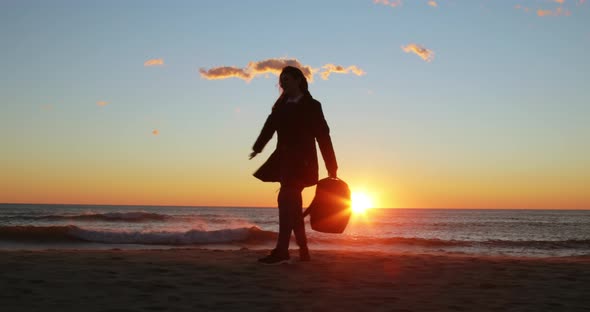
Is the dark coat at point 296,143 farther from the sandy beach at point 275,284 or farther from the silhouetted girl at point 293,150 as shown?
the sandy beach at point 275,284

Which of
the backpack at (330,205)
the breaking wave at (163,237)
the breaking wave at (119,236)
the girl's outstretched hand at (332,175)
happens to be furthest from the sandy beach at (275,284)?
the breaking wave at (119,236)

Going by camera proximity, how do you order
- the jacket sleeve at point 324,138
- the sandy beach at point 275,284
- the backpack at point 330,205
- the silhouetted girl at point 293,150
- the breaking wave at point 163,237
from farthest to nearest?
the breaking wave at point 163,237
the backpack at point 330,205
the jacket sleeve at point 324,138
the silhouetted girl at point 293,150
the sandy beach at point 275,284

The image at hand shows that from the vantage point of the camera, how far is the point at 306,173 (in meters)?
5.79

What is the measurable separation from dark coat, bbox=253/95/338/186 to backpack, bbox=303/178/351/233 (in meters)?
0.17

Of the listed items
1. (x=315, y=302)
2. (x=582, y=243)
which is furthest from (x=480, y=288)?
(x=582, y=243)

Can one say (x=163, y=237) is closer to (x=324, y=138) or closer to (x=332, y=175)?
(x=332, y=175)

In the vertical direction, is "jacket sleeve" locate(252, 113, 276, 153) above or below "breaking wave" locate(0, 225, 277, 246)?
above

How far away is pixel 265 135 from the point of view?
5910mm

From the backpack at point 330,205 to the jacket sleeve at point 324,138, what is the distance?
0.64 feet

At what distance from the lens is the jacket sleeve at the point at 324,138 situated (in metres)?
5.89

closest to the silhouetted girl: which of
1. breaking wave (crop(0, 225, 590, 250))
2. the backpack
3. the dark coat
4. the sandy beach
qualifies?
the dark coat

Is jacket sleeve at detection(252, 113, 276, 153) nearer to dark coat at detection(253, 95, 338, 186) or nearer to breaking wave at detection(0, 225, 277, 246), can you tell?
dark coat at detection(253, 95, 338, 186)

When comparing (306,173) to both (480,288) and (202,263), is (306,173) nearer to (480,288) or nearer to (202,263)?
(202,263)

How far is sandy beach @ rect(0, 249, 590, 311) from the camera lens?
157 inches
